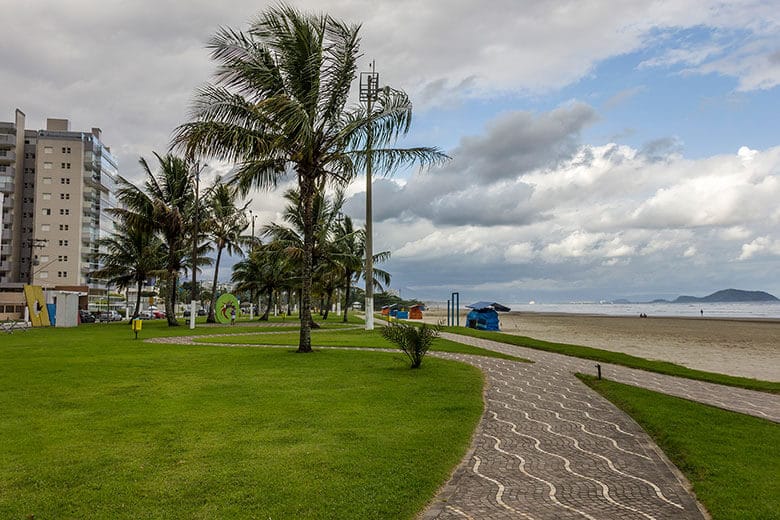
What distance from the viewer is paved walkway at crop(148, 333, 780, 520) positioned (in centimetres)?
409

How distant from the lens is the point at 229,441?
5.64m

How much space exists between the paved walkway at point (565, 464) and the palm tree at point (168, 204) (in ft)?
85.6

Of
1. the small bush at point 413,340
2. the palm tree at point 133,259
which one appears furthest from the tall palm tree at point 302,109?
the palm tree at point 133,259

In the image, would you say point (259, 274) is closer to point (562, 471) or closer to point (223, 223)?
point (223, 223)

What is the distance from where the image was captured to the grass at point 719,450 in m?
4.13

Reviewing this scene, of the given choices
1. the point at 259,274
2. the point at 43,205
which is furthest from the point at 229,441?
the point at 43,205

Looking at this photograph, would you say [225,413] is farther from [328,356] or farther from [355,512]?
[328,356]

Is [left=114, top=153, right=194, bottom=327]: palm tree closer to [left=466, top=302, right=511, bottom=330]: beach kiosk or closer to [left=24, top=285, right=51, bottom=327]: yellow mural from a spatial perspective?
[left=24, top=285, right=51, bottom=327]: yellow mural

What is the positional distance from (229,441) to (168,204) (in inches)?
1148

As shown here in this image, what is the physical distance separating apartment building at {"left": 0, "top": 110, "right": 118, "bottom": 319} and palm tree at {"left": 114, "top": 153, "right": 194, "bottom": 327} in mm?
39029

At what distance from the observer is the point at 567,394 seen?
30.9ft

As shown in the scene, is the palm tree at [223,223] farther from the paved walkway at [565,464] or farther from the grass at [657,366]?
the paved walkway at [565,464]

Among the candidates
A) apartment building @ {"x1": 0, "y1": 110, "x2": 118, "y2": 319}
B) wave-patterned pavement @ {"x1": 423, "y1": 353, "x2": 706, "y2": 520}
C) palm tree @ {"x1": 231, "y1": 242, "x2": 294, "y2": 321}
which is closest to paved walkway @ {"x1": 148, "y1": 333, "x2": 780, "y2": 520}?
wave-patterned pavement @ {"x1": 423, "y1": 353, "x2": 706, "y2": 520}

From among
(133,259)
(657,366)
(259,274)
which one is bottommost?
(657,366)
